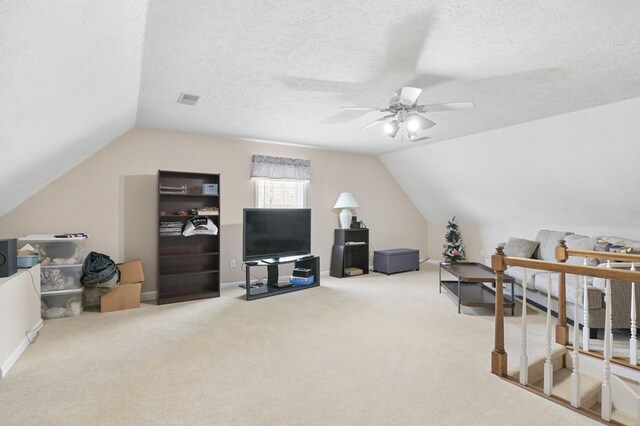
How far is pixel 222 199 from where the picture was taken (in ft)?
17.4

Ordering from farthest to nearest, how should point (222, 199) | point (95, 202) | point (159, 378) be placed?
point (222, 199), point (95, 202), point (159, 378)

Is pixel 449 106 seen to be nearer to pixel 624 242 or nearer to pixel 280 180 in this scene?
pixel 624 242

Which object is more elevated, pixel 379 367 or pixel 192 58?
pixel 192 58

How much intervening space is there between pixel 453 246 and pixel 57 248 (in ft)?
21.4

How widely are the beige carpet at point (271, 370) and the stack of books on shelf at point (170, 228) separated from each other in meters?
1.01

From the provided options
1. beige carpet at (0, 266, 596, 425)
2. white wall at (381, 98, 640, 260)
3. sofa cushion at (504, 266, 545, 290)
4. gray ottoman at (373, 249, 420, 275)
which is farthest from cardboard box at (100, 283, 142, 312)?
white wall at (381, 98, 640, 260)

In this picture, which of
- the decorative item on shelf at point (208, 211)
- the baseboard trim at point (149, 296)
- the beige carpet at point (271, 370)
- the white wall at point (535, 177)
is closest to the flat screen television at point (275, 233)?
the decorative item on shelf at point (208, 211)

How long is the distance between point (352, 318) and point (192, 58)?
304cm

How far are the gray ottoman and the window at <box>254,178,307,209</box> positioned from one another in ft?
6.04

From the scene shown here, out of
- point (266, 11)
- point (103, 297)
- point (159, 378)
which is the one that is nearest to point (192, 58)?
point (266, 11)

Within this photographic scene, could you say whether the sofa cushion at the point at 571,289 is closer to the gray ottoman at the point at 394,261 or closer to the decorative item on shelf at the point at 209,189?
the gray ottoman at the point at 394,261

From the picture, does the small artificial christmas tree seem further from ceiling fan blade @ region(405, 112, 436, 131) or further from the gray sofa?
ceiling fan blade @ region(405, 112, 436, 131)

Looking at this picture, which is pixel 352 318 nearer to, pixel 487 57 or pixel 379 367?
pixel 379 367

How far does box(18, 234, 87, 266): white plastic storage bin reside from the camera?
3.80m
